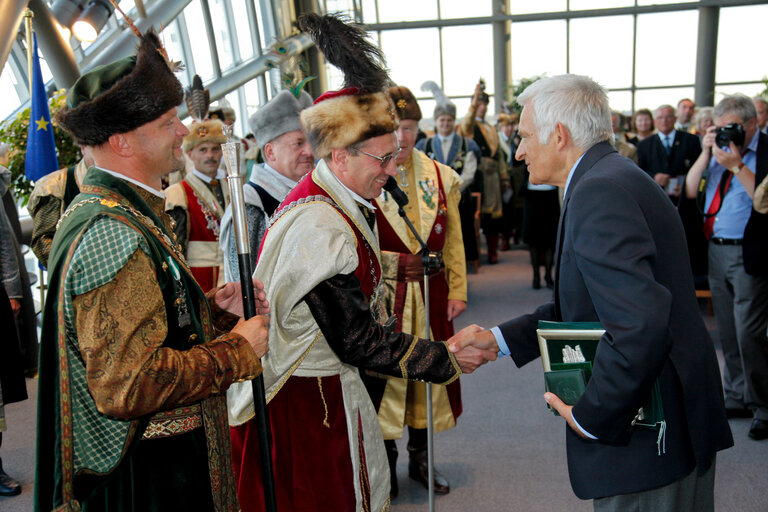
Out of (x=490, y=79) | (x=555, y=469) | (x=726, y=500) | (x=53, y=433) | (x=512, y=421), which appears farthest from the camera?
(x=490, y=79)

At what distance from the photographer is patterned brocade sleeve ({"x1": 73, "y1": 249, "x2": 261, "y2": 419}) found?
4.09 feet

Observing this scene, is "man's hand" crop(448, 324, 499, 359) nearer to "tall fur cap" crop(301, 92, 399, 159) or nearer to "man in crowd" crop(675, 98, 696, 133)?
"tall fur cap" crop(301, 92, 399, 159)

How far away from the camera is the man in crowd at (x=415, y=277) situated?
9.61 ft

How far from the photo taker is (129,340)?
1.26 metres

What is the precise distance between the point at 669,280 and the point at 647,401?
10.7 inches

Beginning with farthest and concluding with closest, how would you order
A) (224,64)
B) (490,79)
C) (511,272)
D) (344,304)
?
(490,79) < (224,64) < (511,272) < (344,304)

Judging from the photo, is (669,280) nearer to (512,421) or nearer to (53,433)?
(53,433)

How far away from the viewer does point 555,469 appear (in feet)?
10.6

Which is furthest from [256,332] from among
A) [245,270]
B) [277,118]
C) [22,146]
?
[22,146]

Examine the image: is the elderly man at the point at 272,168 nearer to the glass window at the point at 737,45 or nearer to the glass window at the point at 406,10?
the glass window at the point at 406,10

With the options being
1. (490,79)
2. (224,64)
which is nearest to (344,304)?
(224,64)

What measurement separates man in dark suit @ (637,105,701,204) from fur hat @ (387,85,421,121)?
2877 mm

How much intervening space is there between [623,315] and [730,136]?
2501mm

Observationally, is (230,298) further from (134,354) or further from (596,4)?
(596,4)
